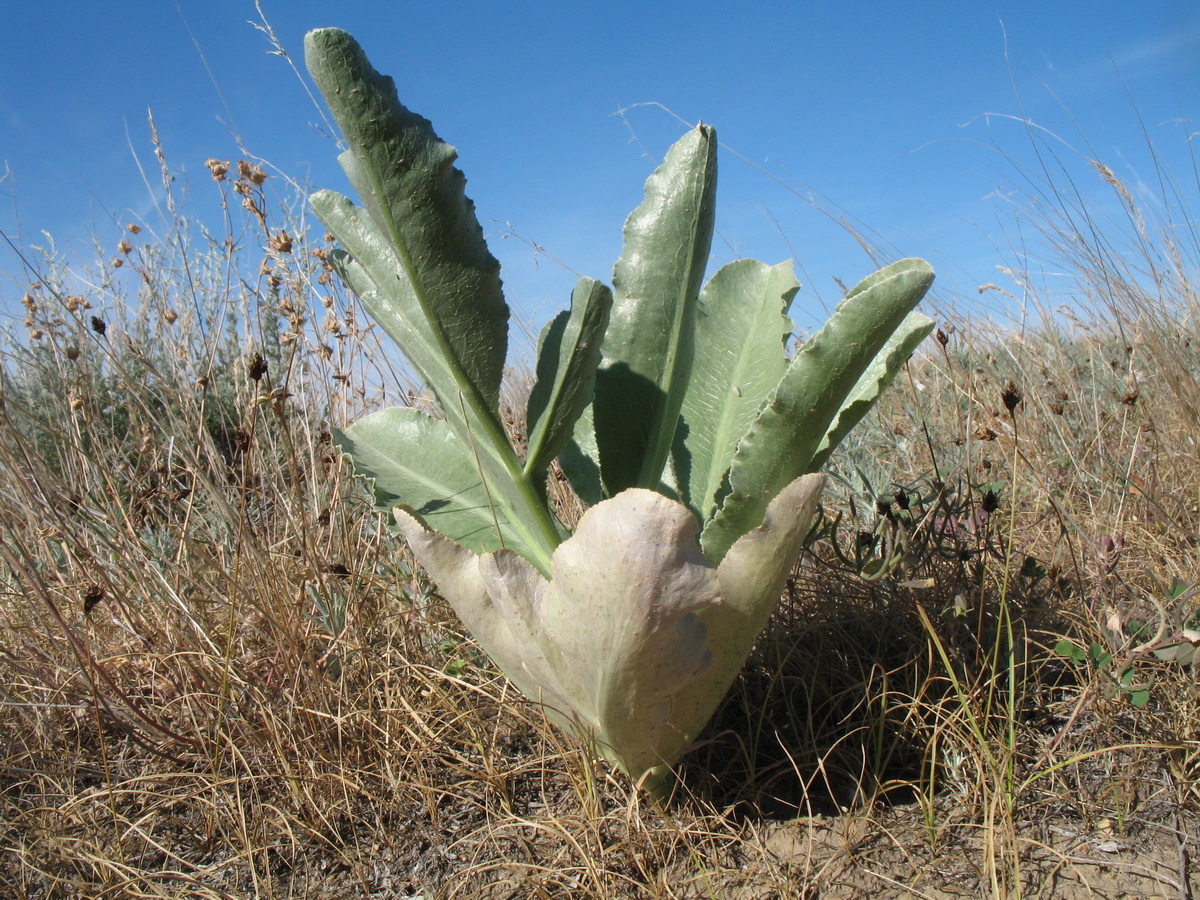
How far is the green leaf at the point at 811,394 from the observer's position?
37.2 inches

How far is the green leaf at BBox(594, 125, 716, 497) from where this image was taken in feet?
3.64

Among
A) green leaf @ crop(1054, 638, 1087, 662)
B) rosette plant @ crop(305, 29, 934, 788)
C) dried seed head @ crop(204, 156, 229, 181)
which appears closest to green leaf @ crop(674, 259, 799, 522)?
rosette plant @ crop(305, 29, 934, 788)

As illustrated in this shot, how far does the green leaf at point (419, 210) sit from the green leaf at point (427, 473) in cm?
21

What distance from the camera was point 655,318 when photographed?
117 centimetres

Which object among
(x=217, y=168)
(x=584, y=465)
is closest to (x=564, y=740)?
(x=584, y=465)

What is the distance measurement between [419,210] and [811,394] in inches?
20.9

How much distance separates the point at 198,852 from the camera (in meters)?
1.30

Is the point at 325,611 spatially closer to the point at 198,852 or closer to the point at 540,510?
the point at 198,852

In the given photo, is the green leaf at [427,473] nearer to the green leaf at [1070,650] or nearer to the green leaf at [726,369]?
the green leaf at [726,369]

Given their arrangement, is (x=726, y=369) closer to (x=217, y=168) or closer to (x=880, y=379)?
(x=880, y=379)

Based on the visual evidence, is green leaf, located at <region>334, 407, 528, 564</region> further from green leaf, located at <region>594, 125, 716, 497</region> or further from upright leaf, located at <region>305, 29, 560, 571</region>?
green leaf, located at <region>594, 125, 716, 497</region>

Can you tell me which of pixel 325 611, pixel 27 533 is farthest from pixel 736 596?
pixel 27 533

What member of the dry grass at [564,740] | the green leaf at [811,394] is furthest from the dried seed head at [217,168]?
the green leaf at [811,394]

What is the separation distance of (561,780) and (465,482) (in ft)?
1.74
